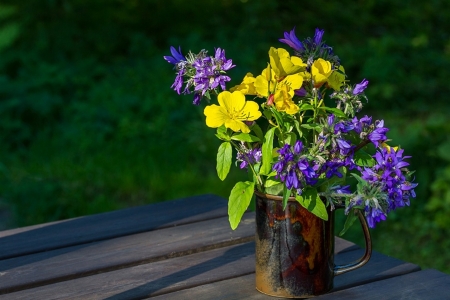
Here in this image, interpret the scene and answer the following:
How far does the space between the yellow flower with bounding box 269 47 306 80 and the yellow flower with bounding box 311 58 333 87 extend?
0.02 m

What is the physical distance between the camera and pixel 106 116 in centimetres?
474

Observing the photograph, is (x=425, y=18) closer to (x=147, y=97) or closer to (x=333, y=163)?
(x=147, y=97)

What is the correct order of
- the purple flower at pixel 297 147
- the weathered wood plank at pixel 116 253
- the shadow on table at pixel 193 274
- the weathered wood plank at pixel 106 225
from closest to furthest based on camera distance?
the purple flower at pixel 297 147
the shadow on table at pixel 193 274
the weathered wood plank at pixel 116 253
the weathered wood plank at pixel 106 225

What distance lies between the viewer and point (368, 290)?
4.86 feet

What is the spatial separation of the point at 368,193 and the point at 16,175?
2920 mm

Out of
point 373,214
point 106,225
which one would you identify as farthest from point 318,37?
point 106,225

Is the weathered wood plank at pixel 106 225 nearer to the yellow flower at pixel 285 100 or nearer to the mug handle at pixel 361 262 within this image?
the mug handle at pixel 361 262

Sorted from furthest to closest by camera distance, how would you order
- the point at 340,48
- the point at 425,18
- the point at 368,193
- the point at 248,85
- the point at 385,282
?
the point at 425,18 < the point at 340,48 < the point at 385,282 < the point at 248,85 < the point at 368,193

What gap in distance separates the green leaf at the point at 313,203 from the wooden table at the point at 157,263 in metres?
0.19

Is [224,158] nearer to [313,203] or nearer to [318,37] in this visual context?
[313,203]

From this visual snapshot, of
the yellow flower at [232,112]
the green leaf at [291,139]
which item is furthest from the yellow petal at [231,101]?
the green leaf at [291,139]

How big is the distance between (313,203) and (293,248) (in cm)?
11

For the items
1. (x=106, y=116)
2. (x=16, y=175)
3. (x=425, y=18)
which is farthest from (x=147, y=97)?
(x=425, y=18)

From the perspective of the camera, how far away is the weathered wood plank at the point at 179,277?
1.49 meters
